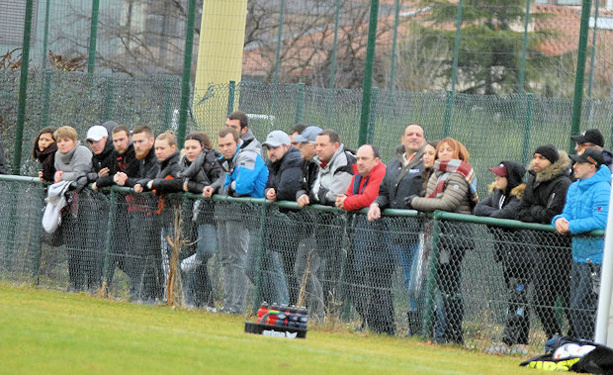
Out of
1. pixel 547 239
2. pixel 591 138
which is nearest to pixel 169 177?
pixel 547 239

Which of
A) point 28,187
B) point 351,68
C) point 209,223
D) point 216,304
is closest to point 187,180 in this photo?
point 209,223

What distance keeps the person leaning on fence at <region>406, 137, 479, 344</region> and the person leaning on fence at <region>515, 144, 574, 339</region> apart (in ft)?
1.94

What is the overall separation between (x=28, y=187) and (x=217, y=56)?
13.6ft

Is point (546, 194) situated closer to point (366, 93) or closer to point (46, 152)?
point (366, 93)

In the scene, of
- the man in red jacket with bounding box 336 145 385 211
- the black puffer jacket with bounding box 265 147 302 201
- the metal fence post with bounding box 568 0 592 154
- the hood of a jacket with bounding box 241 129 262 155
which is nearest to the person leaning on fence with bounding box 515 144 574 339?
the metal fence post with bounding box 568 0 592 154

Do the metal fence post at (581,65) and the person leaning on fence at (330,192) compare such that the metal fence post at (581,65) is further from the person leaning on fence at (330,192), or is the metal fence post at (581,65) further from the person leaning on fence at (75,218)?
the person leaning on fence at (75,218)

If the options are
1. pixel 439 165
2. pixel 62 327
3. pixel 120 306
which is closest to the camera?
pixel 62 327

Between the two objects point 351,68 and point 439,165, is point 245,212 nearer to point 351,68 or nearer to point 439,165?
point 439,165

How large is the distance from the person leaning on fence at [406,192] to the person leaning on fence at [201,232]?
2057 mm

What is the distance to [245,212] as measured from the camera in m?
13.0

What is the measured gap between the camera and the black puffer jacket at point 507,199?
1135 cm

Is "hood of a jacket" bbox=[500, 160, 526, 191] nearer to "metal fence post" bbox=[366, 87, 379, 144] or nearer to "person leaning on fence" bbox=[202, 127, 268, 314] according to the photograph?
"person leaning on fence" bbox=[202, 127, 268, 314]

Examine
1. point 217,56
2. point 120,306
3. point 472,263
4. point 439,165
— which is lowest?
point 120,306

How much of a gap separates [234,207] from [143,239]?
133 cm
